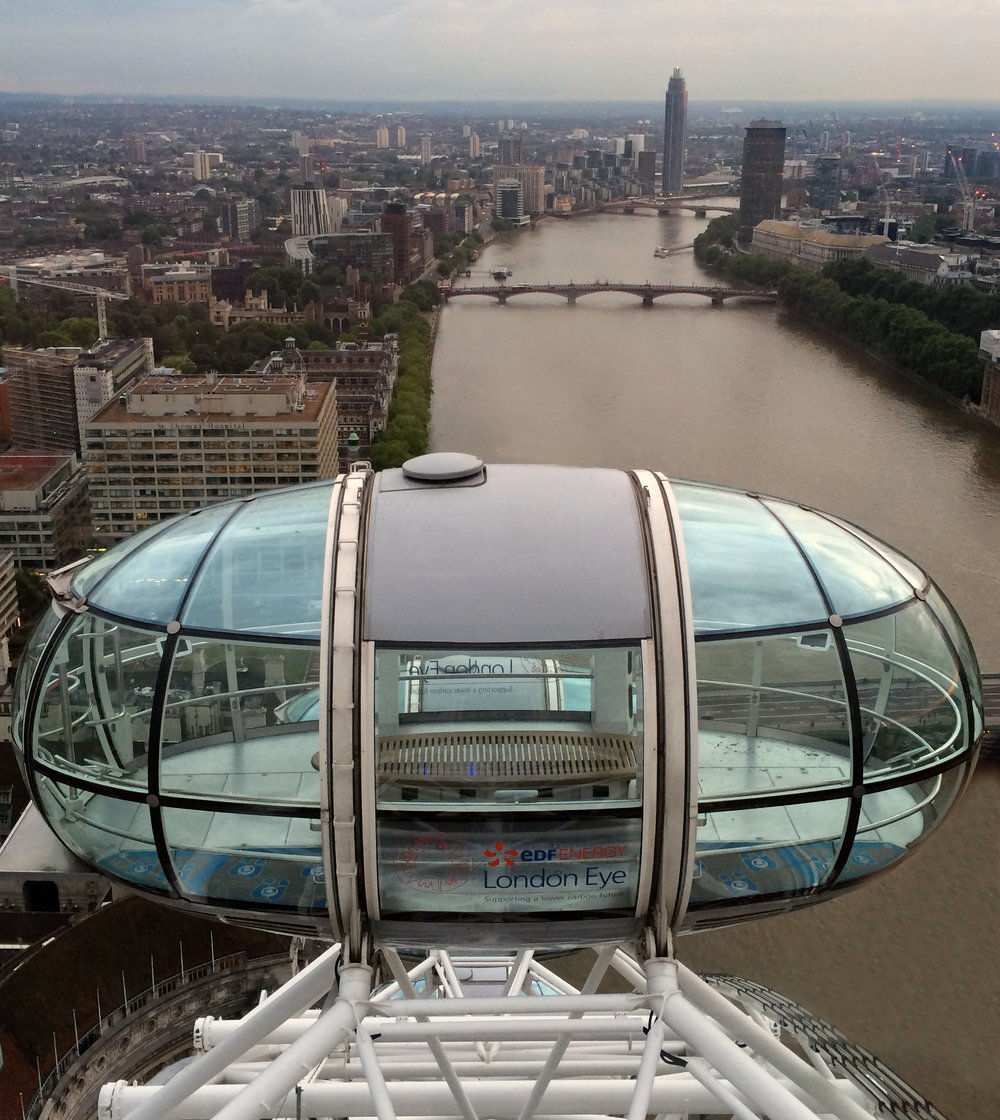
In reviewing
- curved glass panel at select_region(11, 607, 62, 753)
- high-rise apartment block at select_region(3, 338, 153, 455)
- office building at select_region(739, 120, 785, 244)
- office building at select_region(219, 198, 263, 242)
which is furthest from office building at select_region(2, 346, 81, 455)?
office building at select_region(739, 120, 785, 244)

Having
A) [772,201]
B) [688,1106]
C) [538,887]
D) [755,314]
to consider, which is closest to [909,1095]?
[688,1106]

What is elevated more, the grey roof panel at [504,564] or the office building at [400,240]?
the grey roof panel at [504,564]

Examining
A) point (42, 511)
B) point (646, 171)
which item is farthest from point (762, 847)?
point (646, 171)

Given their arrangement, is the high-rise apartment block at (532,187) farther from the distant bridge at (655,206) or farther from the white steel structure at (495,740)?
the white steel structure at (495,740)

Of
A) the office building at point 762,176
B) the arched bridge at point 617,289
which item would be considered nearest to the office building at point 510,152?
the office building at point 762,176

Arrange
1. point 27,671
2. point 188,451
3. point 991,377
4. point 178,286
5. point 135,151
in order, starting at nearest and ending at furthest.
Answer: point 27,671 < point 188,451 < point 991,377 < point 178,286 < point 135,151

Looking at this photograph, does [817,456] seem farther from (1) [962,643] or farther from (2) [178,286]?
(2) [178,286]

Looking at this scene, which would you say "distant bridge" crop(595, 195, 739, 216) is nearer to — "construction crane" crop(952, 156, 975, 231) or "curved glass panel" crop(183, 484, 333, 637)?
"construction crane" crop(952, 156, 975, 231)
